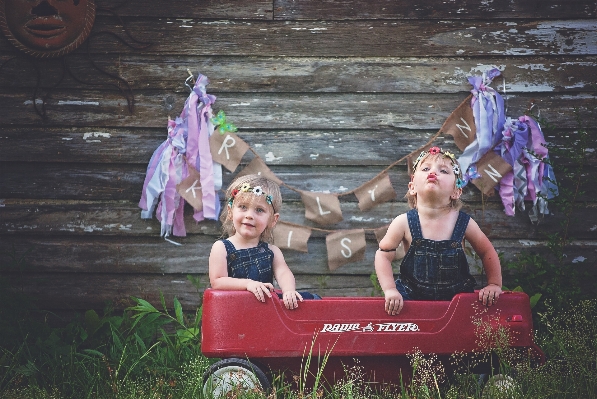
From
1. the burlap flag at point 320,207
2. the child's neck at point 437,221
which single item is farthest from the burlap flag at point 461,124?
the child's neck at point 437,221

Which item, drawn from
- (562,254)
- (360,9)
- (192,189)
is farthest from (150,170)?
(562,254)

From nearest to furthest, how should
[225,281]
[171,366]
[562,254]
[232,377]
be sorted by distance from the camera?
[232,377] → [225,281] → [171,366] → [562,254]

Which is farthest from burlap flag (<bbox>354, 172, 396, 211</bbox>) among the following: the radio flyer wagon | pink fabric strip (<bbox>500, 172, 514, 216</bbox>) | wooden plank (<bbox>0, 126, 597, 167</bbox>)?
the radio flyer wagon

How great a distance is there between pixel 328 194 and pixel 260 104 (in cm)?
72

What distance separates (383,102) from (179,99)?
131cm

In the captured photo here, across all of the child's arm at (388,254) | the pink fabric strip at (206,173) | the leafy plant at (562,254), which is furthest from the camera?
the pink fabric strip at (206,173)

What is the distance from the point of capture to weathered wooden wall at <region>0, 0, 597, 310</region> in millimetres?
4148

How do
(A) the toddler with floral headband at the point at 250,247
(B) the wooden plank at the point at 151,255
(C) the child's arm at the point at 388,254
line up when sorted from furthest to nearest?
(B) the wooden plank at the point at 151,255
(A) the toddler with floral headband at the point at 250,247
(C) the child's arm at the point at 388,254

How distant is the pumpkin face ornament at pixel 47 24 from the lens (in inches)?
158

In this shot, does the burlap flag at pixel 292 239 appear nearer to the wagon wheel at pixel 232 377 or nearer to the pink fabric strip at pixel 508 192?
the pink fabric strip at pixel 508 192

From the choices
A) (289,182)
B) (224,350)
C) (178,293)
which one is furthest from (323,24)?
(224,350)

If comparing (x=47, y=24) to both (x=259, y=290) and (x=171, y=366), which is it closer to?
(x=171, y=366)

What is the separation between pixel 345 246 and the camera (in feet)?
13.6

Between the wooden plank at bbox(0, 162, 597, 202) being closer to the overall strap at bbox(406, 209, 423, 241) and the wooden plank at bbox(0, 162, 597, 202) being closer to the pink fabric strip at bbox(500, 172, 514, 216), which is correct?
the pink fabric strip at bbox(500, 172, 514, 216)
